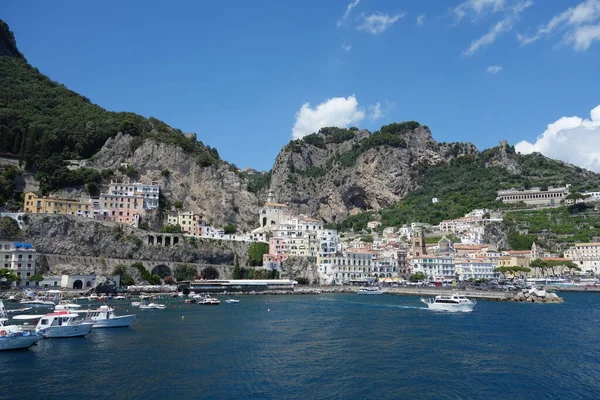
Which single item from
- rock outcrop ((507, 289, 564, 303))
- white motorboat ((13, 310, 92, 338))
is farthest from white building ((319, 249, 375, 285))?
white motorboat ((13, 310, 92, 338))

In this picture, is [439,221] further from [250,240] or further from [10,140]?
[10,140]

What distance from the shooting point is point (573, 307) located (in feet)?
157

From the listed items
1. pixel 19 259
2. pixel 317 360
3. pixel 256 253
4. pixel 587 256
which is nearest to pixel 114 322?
pixel 317 360

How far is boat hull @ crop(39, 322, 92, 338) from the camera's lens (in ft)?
97.5

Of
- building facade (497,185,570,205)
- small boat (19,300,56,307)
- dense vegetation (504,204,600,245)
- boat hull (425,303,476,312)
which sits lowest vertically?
boat hull (425,303,476,312)

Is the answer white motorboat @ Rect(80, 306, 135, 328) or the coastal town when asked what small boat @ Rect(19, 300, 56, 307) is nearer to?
white motorboat @ Rect(80, 306, 135, 328)

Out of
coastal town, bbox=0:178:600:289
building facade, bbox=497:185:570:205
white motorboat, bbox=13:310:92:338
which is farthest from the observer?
building facade, bbox=497:185:570:205

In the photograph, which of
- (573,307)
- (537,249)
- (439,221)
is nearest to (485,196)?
(439,221)

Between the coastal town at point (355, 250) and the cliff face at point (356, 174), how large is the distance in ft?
111

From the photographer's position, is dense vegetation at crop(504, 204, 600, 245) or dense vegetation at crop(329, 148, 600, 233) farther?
dense vegetation at crop(329, 148, 600, 233)

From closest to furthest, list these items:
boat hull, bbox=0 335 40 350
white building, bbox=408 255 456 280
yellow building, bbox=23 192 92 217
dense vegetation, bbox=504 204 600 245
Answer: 1. boat hull, bbox=0 335 40 350
2. yellow building, bbox=23 192 92 217
3. white building, bbox=408 255 456 280
4. dense vegetation, bbox=504 204 600 245

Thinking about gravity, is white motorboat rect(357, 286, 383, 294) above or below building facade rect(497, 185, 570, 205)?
below

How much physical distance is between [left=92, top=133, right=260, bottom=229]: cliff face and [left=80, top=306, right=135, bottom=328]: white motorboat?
49.3 m

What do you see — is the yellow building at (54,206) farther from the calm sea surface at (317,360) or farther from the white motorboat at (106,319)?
the calm sea surface at (317,360)
